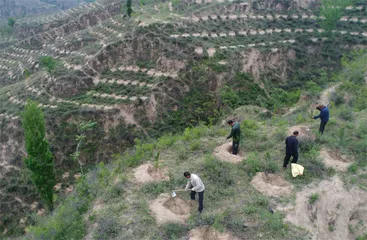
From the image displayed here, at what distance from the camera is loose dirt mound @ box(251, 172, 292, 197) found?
11539 mm

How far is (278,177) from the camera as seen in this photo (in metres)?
12.4

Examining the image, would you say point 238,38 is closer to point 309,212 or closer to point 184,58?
point 184,58

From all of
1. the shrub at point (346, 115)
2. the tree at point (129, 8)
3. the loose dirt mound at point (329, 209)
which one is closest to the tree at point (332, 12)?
the shrub at point (346, 115)

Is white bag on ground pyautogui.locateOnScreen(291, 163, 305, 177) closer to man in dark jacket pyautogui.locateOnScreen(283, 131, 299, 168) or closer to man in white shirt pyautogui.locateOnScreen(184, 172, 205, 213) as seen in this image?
man in dark jacket pyautogui.locateOnScreen(283, 131, 299, 168)

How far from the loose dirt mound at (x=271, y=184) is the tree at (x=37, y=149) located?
13.0 metres

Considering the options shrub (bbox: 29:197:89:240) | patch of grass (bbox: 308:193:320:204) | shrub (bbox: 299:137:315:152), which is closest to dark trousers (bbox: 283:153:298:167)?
shrub (bbox: 299:137:315:152)

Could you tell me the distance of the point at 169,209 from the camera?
11.2m

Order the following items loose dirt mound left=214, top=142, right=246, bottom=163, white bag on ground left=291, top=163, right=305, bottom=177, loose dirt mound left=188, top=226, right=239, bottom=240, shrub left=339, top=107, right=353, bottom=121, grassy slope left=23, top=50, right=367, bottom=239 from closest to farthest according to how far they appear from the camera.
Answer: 1. loose dirt mound left=188, top=226, right=239, bottom=240
2. grassy slope left=23, top=50, right=367, bottom=239
3. white bag on ground left=291, top=163, right=305, bottom=177
4. loose dirt mound left=214, top=142, right=246, bottom=163
5. shrub left=339, top=107, right=353, bottom=121

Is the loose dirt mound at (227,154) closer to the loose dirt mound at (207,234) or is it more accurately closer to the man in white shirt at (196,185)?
the man in white shirt at (196,185)

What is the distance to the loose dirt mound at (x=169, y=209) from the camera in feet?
34.6

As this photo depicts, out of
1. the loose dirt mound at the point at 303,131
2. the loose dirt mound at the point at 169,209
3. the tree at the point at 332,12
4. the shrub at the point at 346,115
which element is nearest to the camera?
the loose dirt mound at the point at 169,209

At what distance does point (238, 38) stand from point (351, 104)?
53.3 feet

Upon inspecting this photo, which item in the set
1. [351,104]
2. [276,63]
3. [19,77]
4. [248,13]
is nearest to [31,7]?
[19,77]

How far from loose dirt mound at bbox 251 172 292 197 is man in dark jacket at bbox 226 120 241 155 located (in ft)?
5.51
